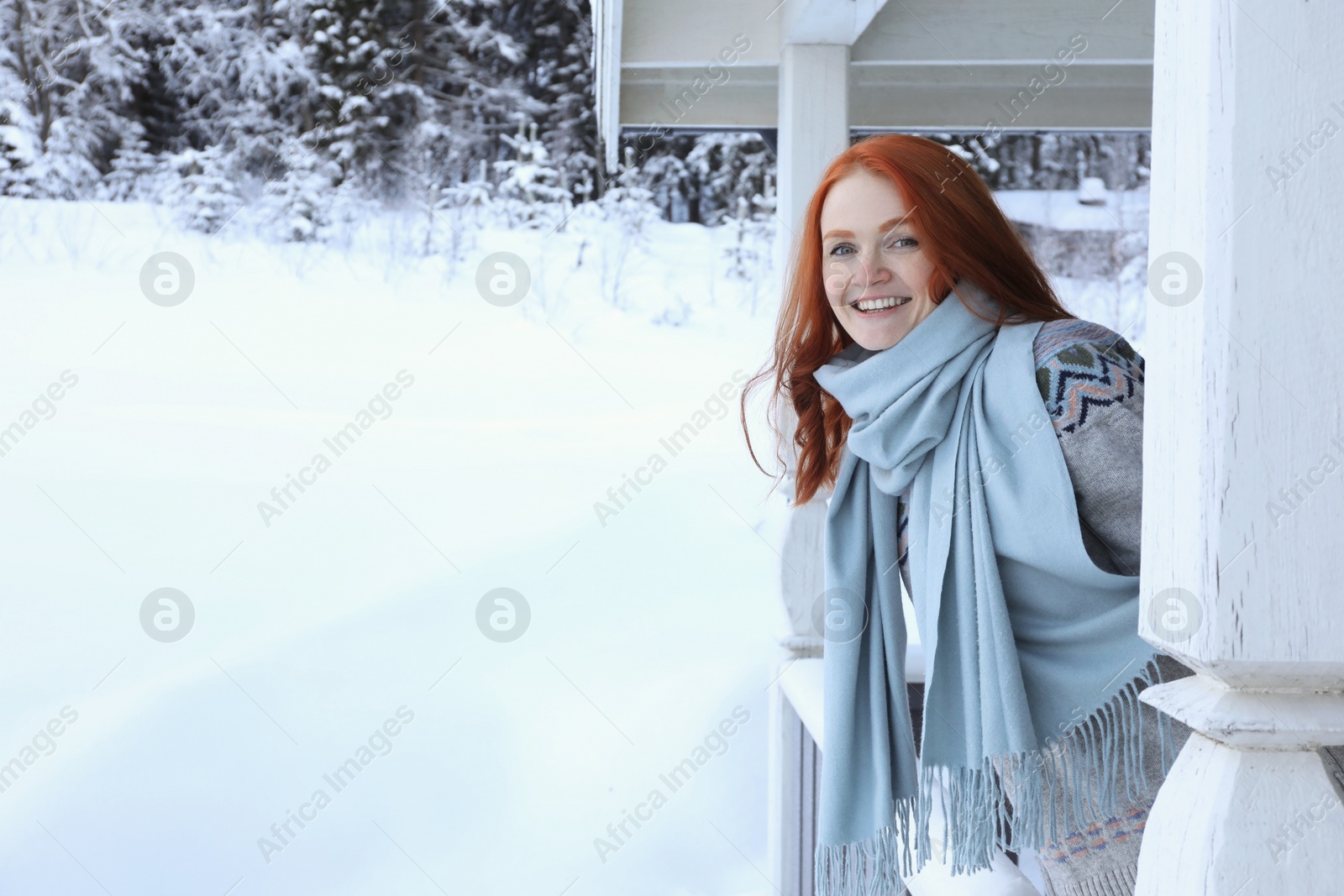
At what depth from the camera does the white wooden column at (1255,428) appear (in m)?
0.60

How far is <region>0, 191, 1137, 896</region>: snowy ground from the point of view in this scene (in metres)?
3.56

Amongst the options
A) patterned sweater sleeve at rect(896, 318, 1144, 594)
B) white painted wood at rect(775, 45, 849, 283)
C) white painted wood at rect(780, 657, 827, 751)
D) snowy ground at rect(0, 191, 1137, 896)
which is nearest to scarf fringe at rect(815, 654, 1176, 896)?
patterned sweater sleeve at rect(896, 318, 1144, 594)

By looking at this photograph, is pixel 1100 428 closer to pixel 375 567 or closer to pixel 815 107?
pixel 815 107

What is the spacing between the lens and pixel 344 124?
8242 millimetres

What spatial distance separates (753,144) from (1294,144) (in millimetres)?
8486

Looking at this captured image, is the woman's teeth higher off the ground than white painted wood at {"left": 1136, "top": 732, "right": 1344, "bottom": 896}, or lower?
higher

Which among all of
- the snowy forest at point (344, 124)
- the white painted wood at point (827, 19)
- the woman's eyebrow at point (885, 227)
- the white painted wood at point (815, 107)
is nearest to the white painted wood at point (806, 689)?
the woman's eyebrow at point (885, 227)

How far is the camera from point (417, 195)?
8117 mm

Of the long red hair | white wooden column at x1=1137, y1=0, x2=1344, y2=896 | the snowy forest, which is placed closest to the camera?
white wooden column at x1=1137, y1=0, x2=1344, y2=896

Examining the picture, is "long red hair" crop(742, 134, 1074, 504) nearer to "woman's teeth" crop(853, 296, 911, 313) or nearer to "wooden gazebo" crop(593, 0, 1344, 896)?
"woman's teeth" crop(853, 296, 911, 313)

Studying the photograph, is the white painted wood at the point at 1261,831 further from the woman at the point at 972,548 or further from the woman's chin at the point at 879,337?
the woman's chin at the point at 879,337

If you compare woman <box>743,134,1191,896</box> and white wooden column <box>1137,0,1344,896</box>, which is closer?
white wooden column <box>1137,0,1344,896</box>

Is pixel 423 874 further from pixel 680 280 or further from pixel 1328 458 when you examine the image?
pixel 680 280

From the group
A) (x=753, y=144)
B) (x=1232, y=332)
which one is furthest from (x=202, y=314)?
(x=1232, y=332)
